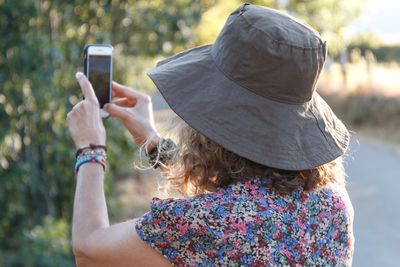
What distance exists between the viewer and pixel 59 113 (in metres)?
5.73

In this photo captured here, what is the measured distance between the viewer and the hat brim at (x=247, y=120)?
1950 millimetres

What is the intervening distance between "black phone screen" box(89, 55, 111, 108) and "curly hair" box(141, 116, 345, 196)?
484 mm

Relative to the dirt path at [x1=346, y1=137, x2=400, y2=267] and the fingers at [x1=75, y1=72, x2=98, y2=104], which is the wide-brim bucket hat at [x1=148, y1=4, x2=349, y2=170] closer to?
the fingers at [x1=75, y1=72, x2=98, y2=104]

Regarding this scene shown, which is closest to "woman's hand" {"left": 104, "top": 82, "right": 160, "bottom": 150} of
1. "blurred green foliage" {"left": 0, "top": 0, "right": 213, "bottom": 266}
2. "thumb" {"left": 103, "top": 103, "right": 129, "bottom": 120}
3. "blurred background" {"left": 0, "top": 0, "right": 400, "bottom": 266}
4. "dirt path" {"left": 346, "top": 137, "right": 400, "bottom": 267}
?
"thumb" {"left": 103, "top": 103, "right": 129, "bottom": 120}

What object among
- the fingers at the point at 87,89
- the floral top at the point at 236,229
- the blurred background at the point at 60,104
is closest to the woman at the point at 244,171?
the floral top at the point at 236,229

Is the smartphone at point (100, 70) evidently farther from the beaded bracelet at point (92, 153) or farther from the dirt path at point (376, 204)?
the dirt path at point (376, 204)

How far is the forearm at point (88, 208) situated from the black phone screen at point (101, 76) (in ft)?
1.57

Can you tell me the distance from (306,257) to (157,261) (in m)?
0.38

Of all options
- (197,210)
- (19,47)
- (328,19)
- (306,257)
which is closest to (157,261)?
(197,210)

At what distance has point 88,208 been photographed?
6.58 feet

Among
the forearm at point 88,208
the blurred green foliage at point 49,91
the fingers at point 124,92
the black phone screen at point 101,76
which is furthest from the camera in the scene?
the blurred green foliage at point 49,91

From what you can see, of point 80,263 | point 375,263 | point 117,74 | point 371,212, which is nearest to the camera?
point 80,263

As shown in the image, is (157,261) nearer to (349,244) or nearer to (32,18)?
(349,244)

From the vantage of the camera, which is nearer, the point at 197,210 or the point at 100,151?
the point at 197,210
